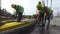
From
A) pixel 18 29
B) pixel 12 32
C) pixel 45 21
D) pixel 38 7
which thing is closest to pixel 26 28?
pixel 18 29

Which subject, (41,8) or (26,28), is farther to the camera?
(41,8)

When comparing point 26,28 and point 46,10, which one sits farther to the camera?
point 46,10

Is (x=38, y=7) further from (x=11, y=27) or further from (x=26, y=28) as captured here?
(x=11, y=27)

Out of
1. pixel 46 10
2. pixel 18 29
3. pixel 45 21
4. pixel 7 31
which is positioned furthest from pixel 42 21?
pixel 7 31

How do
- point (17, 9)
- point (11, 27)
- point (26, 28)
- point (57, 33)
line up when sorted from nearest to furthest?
point (11, 27) → point (26, 28) → point (57, 33) → point (17, 9)

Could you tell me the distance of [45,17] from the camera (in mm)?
14289

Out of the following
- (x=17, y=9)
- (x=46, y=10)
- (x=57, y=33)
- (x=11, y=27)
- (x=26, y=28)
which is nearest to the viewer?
(x=11, y=27)

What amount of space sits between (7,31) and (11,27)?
0.67 meters

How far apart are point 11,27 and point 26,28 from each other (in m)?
1.76

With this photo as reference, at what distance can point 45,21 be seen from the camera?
575 inches

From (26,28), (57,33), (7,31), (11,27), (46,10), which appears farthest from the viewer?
(46,10)

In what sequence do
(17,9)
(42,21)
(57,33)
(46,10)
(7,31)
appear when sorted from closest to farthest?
(7,31), (57,33), (17,9), (46,10), (42,21)

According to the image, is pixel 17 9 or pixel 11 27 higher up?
pixel 17 9

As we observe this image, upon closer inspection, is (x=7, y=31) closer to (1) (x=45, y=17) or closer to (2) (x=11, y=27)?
(2) (x=11, y=27)
